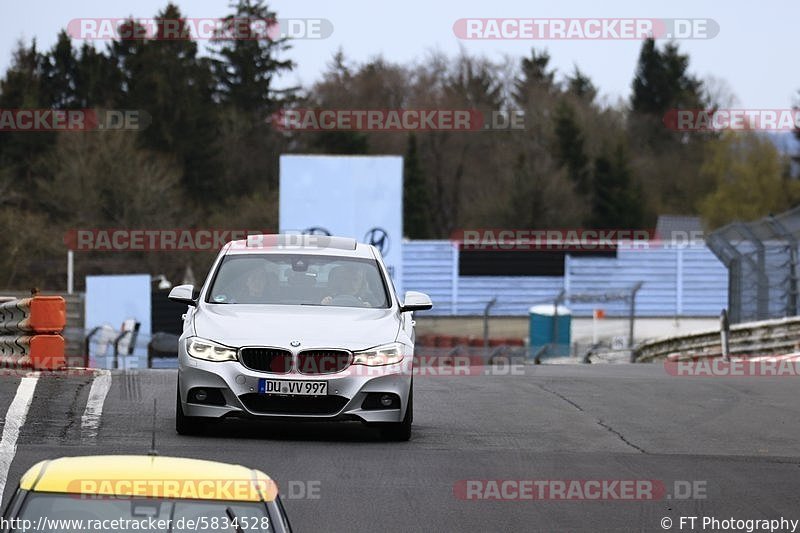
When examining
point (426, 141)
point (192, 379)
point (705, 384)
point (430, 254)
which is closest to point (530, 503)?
point (192, 379)

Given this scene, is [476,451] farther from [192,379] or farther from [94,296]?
[94,296]

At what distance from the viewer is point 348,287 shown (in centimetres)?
1220

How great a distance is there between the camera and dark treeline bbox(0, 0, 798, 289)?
84.0 metres

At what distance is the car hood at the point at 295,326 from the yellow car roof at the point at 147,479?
19.1ft

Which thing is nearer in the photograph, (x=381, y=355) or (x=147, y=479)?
(x=147, y=479)

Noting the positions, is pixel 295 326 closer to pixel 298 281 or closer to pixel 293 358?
pixel 293 358

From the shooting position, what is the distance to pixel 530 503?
9.51m

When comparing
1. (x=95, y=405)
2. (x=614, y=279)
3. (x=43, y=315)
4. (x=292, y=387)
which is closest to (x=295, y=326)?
(x=292, y=387)

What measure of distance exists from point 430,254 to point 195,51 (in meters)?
38.1

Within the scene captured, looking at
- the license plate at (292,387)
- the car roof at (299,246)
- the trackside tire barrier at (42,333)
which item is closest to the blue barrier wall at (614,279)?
the trackside tire barrier at (42,333)

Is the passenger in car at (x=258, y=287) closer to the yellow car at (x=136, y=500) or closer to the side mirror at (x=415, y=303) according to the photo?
the side mirror at (x=415, y=303)

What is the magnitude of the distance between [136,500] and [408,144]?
85288 millimetres

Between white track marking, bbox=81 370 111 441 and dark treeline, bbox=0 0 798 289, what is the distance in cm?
5572

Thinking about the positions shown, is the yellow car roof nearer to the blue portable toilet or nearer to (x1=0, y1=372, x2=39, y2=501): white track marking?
(x1=0, y1=372, x2=39, y2=501): white track marking
